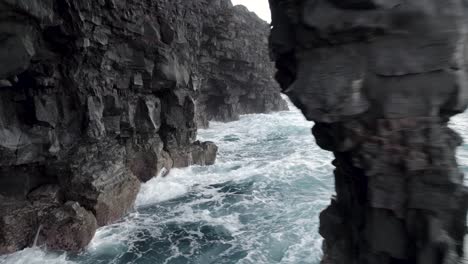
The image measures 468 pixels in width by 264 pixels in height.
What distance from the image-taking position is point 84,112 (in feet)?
61.9

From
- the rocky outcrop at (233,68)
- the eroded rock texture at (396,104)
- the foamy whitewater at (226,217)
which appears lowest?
the foamy whitewater at (226,217)

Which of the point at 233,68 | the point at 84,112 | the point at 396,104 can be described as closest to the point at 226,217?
the point at 84,112

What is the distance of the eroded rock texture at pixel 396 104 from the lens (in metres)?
7.59

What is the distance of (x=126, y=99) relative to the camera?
74.7ft

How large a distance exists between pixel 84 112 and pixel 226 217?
403 inches

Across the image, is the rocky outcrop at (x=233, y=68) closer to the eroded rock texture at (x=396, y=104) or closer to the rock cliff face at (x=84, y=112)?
the rock cliff face at (x=84, y=112)

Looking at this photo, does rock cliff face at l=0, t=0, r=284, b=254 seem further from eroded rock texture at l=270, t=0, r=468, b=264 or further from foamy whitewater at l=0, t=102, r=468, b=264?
eroded rock texture at l=270, t=0, r=468, b=264

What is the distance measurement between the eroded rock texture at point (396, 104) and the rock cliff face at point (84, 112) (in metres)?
11.7

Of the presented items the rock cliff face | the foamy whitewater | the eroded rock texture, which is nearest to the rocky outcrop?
the rock cliff face

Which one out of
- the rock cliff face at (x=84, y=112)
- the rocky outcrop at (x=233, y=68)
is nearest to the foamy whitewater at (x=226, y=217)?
the rock cliff face at (x=84, y=112)

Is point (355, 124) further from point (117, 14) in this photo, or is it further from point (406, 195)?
point (117, 14)

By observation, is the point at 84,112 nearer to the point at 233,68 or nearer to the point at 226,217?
the point at 226,217

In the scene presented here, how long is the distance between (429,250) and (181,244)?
12.1m

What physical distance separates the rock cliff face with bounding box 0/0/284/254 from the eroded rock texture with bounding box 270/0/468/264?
38.3ft
